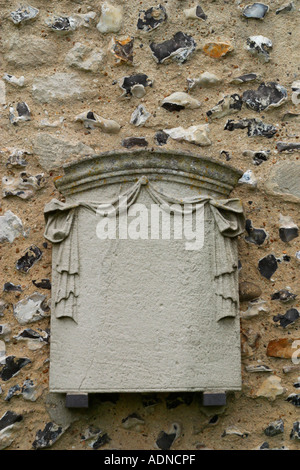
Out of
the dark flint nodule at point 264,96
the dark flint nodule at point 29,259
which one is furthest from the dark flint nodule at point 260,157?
the dark flint nodule at point 29,259

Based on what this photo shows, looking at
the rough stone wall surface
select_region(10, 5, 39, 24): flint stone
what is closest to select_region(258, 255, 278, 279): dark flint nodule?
the rough stone wall surface

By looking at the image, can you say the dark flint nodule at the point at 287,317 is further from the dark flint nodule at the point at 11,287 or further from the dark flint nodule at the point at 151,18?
the dark flint nodule at the point at 151,18

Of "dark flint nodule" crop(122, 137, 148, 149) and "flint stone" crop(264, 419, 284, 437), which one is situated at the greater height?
"dark flint nodule" crop(122, 137, 148, 149)

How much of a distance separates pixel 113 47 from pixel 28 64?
1.26 ft

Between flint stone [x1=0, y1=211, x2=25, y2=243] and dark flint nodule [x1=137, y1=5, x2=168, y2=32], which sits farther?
dark flint nodule [x1=137, y1=5, x2=168, y2=32]

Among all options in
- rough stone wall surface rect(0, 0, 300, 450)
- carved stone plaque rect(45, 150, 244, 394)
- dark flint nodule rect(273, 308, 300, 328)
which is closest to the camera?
carved stone plaque rect(45, 150, 244, 394)

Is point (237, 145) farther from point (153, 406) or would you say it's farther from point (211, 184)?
point (153, 406)

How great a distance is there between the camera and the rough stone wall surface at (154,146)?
267 centimetres

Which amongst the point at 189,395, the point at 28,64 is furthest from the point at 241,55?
the point at 189,395

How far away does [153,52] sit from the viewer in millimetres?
3055

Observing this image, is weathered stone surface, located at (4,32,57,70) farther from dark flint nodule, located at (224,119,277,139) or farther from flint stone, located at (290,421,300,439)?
flint stone, located at (290,421,300,439)

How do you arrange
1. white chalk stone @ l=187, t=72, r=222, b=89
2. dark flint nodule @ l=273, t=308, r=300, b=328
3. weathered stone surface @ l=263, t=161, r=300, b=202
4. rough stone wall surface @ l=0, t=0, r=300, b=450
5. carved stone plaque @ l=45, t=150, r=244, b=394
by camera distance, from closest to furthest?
carved stone plaque @ l=45, t=150, r=244, b=394 → rough stone wall surface @ l=0, t=0, r=300, b=450 → dark flint nodule @ l=273, t=308, r=300, b=328 → weathered stone surface @ l=263, t=161, r=300, b=202 → white chalk stone @ l=187, t=72, r=222, b=89

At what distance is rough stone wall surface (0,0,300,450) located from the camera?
2.67 metres

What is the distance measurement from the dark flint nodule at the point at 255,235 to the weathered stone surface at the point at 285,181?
0.57 feet
